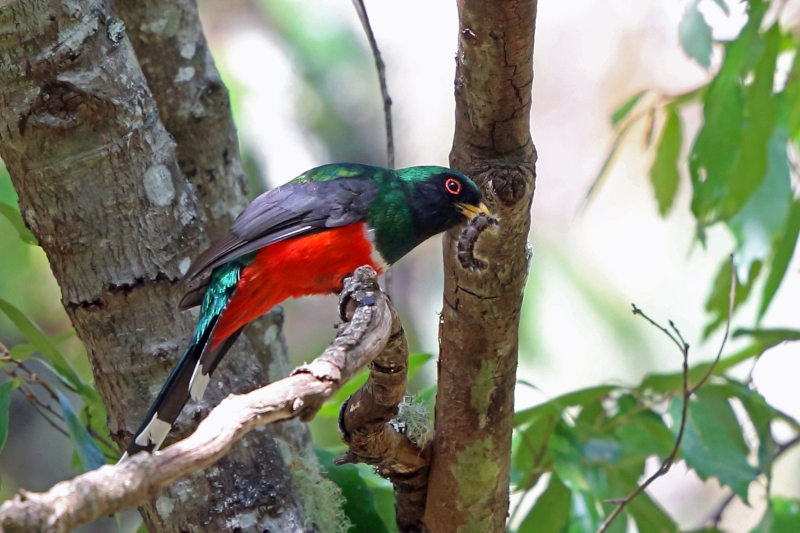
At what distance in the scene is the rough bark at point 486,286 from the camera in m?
2.10

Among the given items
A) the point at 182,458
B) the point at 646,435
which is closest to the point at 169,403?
the point at 182,458

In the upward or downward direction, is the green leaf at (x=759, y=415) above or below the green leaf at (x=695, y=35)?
below

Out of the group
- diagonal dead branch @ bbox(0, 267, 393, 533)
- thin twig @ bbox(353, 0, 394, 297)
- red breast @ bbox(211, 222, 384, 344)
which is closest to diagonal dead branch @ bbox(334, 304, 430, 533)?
diagonal dead branch @ bbox(0, 267, 393, 533)

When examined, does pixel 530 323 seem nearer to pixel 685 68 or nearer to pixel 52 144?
pixel 52 144

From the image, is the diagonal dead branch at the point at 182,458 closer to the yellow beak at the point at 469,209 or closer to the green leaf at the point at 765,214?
the yellow beak at the point at 469,209

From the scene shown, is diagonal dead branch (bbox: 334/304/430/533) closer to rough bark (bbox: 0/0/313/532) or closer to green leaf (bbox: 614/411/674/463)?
rough bark (bbox: 0/0/313/532)

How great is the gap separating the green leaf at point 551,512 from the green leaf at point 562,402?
0.80 feet

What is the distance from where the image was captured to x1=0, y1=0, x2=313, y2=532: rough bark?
7.83 feet

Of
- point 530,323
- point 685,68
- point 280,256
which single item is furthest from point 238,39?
point 685,68

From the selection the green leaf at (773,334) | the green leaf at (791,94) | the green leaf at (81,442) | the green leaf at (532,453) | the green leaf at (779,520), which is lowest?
the green leaf at (779,520)

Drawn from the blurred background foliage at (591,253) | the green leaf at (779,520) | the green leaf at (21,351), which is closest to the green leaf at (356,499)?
the blurred background foliage at (591,253)

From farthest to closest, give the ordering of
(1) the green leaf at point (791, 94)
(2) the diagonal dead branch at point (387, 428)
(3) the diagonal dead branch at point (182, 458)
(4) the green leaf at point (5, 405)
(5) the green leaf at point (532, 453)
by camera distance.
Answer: (1) the green leaf at point (791, 94)
(5) the green leaf at point (532, 453)
(4) the green leaf at point (5, 405)
(2) the diagonal dead branch at point (387, 428)
(3) the diagonal dead branch at point (182, 458)

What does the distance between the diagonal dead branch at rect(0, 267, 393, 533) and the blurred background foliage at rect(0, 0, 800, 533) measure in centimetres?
135

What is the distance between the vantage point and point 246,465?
2486 millimetres
